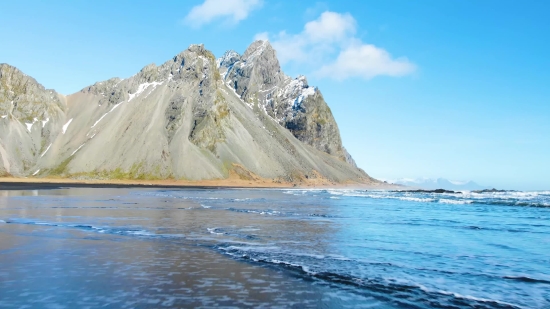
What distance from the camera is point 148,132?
438 feet

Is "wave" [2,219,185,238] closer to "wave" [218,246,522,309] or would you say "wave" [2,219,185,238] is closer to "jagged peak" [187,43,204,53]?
"wave" [218,246,522,309]

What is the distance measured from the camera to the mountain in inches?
4985

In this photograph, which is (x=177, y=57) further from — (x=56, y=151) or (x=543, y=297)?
(x=543, y=297)

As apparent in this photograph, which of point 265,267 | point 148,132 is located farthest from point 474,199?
point 148,132

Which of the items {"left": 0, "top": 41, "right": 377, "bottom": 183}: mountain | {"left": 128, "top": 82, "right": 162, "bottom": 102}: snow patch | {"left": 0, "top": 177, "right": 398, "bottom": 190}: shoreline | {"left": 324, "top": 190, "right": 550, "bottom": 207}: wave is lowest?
{"left": 0, "top": 177, "right": 398, "bottom": 190}: shoreline

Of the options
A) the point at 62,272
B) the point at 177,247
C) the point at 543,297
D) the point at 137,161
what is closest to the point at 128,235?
the point at 177,247

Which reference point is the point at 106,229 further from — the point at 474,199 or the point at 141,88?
the point at 141,88

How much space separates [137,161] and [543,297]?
125 metres

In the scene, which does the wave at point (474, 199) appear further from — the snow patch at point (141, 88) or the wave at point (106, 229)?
the snow patch at point (141, 88)

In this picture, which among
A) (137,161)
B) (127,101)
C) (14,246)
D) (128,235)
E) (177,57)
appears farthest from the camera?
(177,57)

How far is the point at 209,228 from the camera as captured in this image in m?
25.0

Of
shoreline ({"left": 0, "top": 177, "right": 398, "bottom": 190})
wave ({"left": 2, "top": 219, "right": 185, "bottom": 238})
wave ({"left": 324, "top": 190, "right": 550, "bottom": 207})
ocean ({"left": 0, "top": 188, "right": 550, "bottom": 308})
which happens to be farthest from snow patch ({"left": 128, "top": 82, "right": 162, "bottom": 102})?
ocean ({"left": 0, "top": 188, "right": 550, "bottom": 308})

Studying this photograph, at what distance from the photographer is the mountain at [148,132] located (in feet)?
415

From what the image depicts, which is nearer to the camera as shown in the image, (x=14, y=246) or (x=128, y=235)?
(x=14, y=246)
